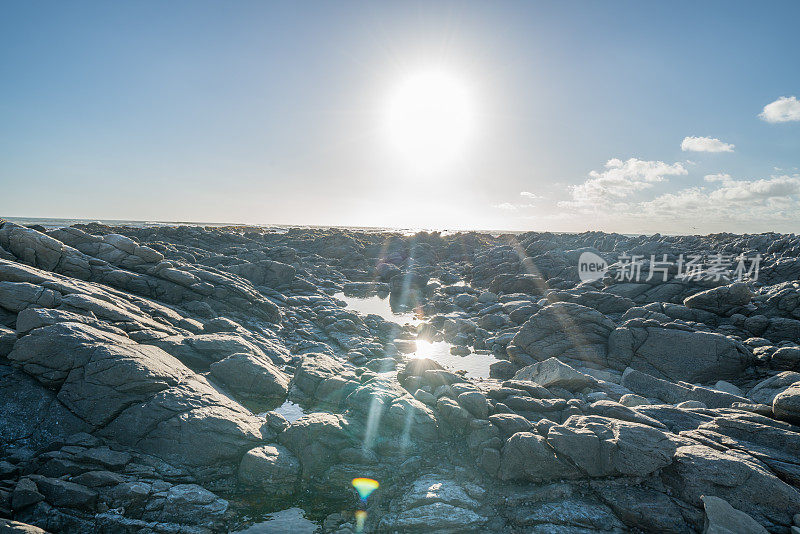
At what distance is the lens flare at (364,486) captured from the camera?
34.0 feet

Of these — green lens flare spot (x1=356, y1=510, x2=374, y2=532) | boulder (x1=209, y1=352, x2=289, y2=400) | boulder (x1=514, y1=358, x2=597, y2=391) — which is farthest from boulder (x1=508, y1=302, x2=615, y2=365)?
green lens flare spot (x1=356, y1=510, x2=374, y2=532)

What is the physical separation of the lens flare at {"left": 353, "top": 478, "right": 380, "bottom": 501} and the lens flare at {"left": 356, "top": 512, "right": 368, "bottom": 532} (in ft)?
1.43

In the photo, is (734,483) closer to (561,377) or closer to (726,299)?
(561,377)

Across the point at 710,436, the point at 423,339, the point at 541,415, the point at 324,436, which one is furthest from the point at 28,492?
the point at 423,339

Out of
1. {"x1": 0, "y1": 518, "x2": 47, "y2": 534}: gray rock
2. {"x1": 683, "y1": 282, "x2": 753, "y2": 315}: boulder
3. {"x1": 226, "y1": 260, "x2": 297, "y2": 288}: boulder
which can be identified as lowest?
{"x1": 0, "y1": 518, "x2": 47, "y2": 534}: gray rock

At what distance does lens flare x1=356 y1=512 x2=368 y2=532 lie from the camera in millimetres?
9320

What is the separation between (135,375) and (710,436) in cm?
1800

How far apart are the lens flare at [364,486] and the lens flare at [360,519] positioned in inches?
17.2

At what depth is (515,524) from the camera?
9234mm

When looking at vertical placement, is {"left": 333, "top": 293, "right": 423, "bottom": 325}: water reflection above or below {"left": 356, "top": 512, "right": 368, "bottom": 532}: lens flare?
below

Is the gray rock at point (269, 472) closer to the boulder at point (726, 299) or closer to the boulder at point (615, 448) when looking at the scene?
the boulder at point (615, 448)

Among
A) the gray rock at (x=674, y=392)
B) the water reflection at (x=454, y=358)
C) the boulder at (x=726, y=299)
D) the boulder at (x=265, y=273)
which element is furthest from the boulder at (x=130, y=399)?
the boulder at (x=726, y=299)

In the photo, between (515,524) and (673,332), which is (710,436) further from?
(673,332)

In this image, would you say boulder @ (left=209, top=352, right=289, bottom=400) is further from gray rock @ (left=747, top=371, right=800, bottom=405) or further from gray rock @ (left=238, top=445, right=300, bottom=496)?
gray rock @ (left=747, top=371, right=800, bottom=405)
